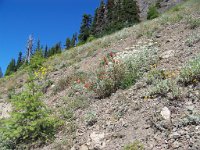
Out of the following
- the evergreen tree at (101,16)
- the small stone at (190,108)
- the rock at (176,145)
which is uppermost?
the evergreen tree at (101,16)

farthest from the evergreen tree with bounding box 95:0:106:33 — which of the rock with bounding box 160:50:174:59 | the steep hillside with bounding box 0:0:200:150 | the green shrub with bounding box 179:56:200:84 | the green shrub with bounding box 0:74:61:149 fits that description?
the green shrub with bounding box 179:56:200:84

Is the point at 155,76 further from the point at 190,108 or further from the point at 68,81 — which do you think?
the point at 68,81

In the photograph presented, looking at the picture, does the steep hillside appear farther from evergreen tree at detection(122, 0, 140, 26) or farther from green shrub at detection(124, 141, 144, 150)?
evergreen tree at detection(122, 0, 140, 26)

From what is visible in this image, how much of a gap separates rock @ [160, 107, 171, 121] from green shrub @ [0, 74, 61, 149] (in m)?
3.19

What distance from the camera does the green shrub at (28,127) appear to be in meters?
7.93

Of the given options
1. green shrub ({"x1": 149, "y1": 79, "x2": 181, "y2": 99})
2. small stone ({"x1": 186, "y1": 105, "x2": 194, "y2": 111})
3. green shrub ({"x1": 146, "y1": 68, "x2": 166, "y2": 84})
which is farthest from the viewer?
green shrub ({"x1": 146, "y1": 68, "x2": 166, "y2": 84})

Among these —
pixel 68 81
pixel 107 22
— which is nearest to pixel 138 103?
pixel 68 81

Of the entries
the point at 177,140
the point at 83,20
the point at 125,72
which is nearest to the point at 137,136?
the point at 177,140

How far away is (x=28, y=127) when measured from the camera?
788cm

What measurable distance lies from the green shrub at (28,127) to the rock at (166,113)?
319cm

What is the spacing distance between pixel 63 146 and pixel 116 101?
86.6 inches

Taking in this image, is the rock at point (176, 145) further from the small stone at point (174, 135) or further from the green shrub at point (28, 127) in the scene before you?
the green shrub at point (28, 127)

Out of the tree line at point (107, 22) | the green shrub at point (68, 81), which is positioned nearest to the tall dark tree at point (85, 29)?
the tree line at point (107, 22)

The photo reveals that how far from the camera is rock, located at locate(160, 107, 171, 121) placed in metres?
6.42
